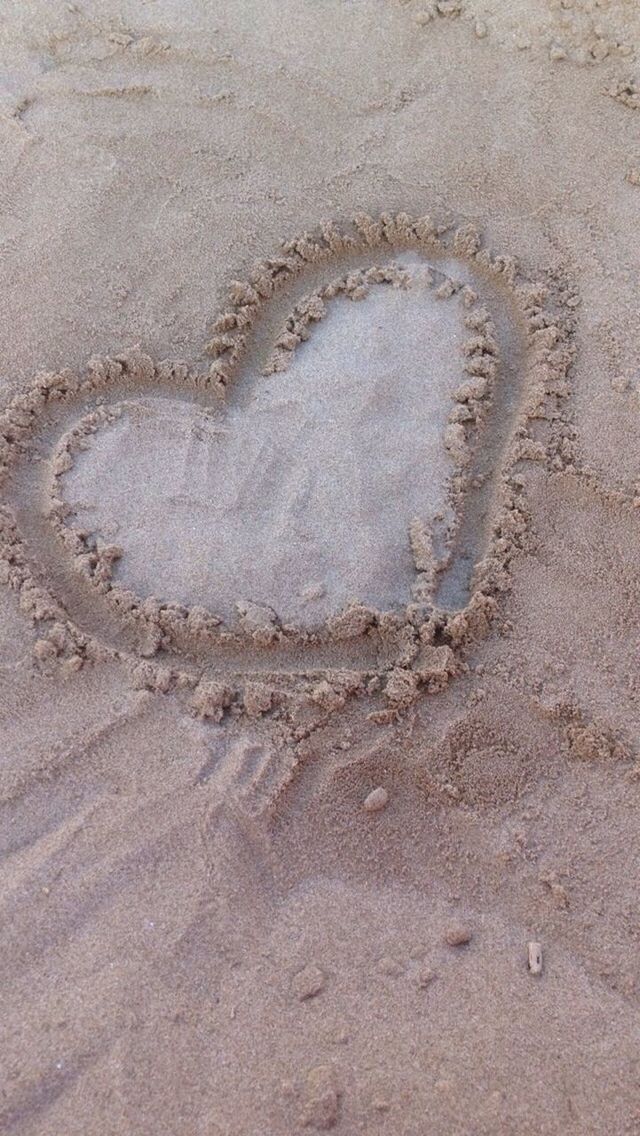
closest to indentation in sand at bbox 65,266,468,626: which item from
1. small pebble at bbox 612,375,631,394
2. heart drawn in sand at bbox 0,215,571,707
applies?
heart drawn in sand at bbox 0,215,571,707

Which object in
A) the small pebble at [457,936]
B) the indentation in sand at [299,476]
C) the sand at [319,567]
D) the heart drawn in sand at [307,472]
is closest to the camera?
the sand at [319,567]

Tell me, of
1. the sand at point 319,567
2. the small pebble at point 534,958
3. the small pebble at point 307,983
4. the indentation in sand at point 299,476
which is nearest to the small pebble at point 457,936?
the sand at point 319,567

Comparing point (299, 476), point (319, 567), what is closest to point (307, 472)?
point (299, 476)

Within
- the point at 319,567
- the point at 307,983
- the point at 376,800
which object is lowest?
the point at 307,983

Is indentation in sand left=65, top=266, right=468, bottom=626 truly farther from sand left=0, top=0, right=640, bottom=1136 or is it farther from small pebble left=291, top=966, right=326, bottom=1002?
small pebble left=291, top=966, right=326, bottom=1002

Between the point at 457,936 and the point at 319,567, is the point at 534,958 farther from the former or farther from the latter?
the point at 319,567

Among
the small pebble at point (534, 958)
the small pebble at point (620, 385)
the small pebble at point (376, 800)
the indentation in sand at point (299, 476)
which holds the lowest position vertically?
the small pebble at point (534, 958)

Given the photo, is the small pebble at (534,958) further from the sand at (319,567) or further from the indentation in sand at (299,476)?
the indentation in sand at (299,476)
